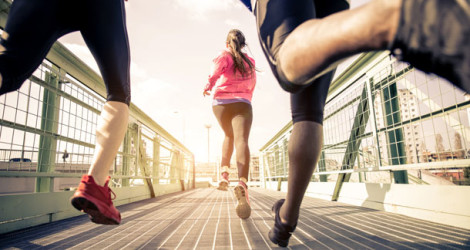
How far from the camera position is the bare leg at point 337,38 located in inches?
14.5

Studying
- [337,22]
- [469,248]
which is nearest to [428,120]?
[469,248]

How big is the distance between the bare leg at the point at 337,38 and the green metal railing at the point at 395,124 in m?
0.62

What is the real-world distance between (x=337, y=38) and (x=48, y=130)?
238cm

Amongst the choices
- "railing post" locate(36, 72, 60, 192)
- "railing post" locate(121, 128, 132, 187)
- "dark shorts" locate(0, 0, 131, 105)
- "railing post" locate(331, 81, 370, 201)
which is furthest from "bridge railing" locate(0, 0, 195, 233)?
"railing post" locate(331, 81, 370, 201)

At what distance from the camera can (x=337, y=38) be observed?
430mm

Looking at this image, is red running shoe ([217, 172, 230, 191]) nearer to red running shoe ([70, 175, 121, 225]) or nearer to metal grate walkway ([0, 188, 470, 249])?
metal grate walkway ([0, 188, 470, 249])

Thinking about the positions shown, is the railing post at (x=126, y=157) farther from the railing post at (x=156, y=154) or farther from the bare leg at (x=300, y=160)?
the bare leg at (x=300, y=160)

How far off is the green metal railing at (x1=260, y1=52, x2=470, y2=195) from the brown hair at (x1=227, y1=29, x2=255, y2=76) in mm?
1129

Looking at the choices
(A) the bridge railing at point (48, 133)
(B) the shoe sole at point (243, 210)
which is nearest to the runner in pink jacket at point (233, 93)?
(B) the shoe sole at point (243, 210)

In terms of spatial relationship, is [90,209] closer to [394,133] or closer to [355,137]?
[394,133]

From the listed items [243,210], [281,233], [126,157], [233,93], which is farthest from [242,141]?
[126,157]

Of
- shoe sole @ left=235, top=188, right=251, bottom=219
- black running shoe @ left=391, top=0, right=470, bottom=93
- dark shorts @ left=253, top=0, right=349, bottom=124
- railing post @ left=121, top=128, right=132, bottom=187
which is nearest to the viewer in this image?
black running shoe @ left=391, top=0, right=470, bottom=93

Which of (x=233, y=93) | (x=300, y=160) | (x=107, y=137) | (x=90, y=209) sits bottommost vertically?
(x=90, y=209)

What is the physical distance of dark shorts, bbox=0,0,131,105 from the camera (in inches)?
32.9
